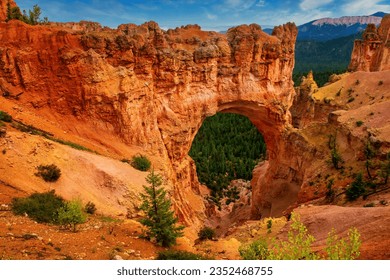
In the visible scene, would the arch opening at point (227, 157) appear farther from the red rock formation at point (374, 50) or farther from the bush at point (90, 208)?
the red rock formation at point (374, 50)

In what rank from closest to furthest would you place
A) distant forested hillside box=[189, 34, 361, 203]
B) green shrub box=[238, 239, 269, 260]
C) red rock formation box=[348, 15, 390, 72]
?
green shrub box=[238, 239, 269, 260]
distant forested hillside box=[189, 34, 361, 203]
red rock formation box=[348, 15, 390, 72]

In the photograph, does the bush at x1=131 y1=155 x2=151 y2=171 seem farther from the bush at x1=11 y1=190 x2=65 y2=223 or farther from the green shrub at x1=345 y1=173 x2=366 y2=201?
the green shrub at x1=345 y1=173 x2=366 y2=201

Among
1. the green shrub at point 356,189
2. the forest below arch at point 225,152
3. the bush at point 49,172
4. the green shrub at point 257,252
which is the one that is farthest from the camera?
the forest below arch at point 225,152

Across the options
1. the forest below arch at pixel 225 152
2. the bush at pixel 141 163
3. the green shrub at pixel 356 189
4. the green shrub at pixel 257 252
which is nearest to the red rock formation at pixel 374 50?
the forest below arch at pixel 225 152

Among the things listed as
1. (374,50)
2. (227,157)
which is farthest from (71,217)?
(374,50)

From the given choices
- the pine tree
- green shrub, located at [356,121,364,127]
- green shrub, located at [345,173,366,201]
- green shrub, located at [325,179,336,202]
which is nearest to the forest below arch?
green shrub, located at [356,121,364,127]

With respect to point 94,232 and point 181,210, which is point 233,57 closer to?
point 181,210
